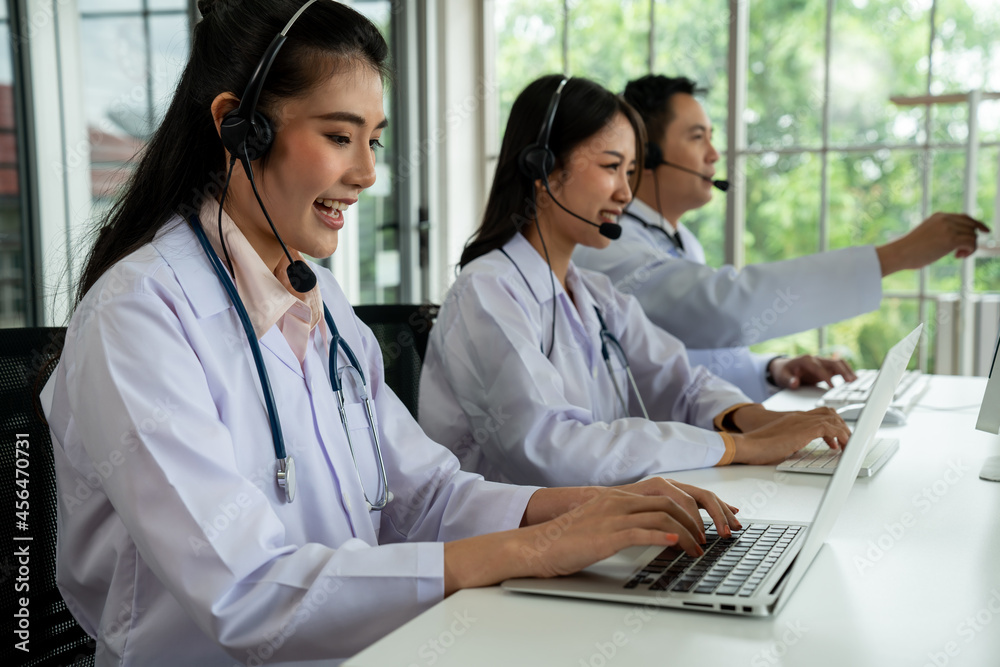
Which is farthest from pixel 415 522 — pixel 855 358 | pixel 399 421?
pixel 855 358

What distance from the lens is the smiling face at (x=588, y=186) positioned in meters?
1.79

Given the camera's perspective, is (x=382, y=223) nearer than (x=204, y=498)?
No

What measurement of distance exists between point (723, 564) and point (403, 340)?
3.04 ft

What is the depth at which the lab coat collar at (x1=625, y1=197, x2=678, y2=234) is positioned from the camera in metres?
2.44

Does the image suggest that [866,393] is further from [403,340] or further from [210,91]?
[210,91]

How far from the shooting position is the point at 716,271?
2209 millimetres

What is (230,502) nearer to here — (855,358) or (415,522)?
(415,522)

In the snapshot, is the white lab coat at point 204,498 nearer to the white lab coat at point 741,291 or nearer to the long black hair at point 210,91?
the long black hair at point 210,91

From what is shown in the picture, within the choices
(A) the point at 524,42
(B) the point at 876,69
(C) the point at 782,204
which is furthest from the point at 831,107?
(A) the point at 524,42

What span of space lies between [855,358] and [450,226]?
221cm

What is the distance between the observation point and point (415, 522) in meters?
1.16

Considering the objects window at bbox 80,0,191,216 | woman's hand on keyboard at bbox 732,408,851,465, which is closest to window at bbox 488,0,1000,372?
window at bbox 80,0,191,216

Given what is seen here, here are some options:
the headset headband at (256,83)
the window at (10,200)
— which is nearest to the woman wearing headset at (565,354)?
the headset headband at (256,83)

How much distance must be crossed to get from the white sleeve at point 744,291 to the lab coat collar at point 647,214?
0.18 m
